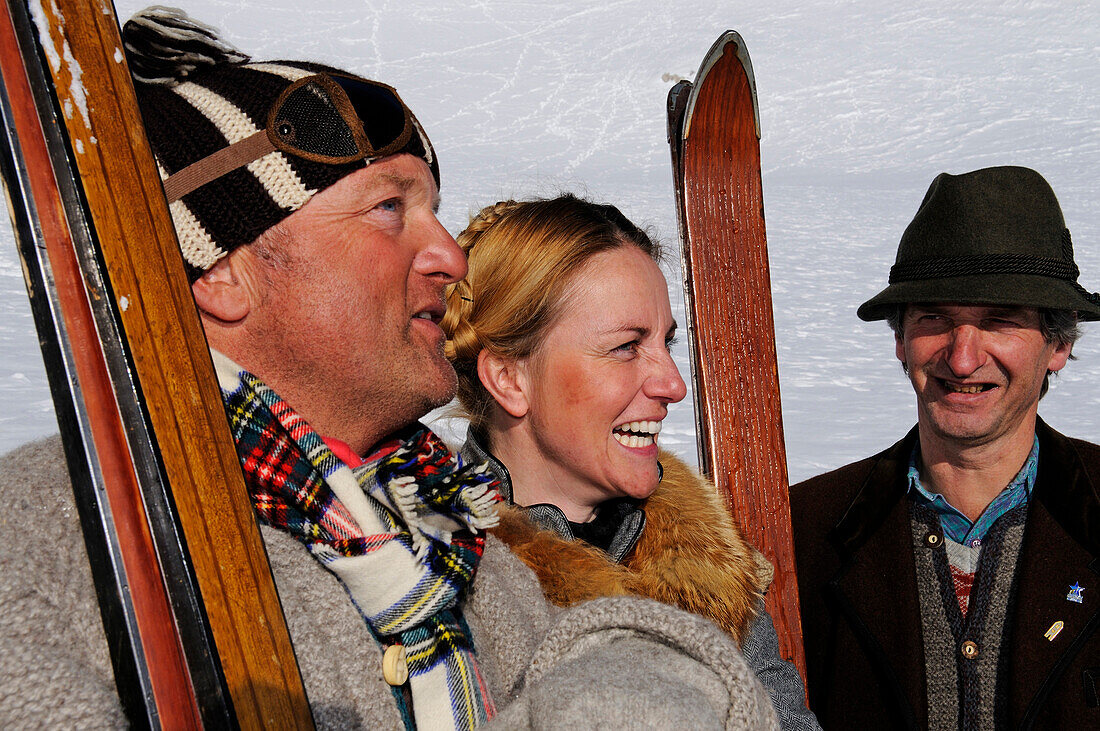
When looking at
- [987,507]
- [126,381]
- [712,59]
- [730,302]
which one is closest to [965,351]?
[987,507]

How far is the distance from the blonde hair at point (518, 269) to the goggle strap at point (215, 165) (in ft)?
2.01

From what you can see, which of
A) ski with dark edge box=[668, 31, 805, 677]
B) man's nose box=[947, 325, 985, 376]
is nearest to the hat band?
man's nose box=[947, 325, 985, 376]

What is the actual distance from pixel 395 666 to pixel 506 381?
2.58ft

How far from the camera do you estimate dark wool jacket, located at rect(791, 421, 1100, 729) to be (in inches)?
73.7

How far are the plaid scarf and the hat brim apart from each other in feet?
4.47

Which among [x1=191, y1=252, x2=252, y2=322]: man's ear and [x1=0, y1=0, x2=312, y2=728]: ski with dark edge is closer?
[x1=0, y1=0, x2=312, y2=728]: ski with dark edge

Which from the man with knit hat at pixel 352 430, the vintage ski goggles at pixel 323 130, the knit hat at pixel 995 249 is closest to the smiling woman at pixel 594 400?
Answer: the man with knit hat at pixel 352 430

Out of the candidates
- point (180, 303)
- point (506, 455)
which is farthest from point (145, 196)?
point (506, 455)

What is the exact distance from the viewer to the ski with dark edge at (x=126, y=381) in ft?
2.38

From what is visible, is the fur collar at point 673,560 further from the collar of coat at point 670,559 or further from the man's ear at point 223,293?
the man's ear at point 223,293

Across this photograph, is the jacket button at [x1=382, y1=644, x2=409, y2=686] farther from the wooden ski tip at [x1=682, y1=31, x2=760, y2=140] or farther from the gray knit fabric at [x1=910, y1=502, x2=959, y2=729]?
the wooden ski tip at [x1=682, y1=31, x2=760, y2=140]

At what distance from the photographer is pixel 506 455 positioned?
178 cm

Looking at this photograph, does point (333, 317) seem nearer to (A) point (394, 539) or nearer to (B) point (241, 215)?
(B) point (241, 215)

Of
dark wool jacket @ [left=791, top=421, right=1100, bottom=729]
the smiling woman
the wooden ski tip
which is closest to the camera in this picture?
the smiling woman
